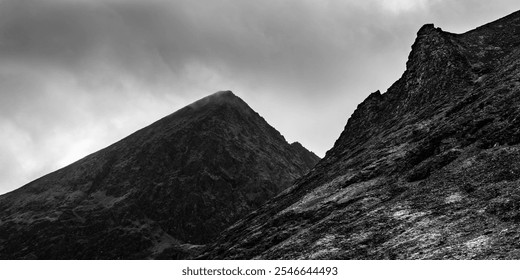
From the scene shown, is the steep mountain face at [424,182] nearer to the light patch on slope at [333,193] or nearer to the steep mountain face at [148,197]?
the light patch on slope at [333,193]

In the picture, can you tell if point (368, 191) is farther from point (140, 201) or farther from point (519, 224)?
A: point (140, 201)

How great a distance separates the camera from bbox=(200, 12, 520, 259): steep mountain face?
31288 mm

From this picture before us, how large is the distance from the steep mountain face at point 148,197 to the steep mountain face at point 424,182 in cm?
6346

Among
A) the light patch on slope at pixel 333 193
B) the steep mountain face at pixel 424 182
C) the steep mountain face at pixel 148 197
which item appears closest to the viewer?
the steep mountain face at pixel 424 182

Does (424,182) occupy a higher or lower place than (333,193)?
lower

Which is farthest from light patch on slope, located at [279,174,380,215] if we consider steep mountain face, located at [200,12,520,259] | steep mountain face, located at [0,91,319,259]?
steep mountain face, located at [0,91,319,259]

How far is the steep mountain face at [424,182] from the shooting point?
31.3m

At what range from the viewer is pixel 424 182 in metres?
44.0

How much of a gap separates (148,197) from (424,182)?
133 metres

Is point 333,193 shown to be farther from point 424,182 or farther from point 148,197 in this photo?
point 148,197

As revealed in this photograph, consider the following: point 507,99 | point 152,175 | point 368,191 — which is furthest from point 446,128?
point 152,175

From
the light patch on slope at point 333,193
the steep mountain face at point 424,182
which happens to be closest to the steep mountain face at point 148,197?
the light patch on slope at point 333,193

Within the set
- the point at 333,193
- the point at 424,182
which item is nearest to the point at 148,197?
the point at 333,193

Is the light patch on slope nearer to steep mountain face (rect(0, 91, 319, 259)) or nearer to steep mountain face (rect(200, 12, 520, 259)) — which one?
steep mountain face (rect(200, 12, 520, 259))
